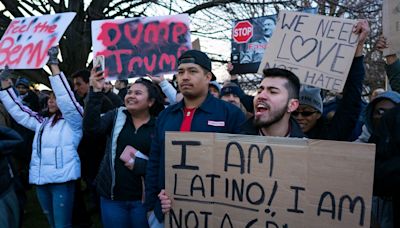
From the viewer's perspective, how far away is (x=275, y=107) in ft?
7.66

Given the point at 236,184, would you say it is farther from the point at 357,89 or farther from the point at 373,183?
the point at 357,89

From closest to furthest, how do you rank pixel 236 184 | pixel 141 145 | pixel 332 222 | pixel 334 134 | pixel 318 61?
pixel 332 222 < pixel 236 184 < pixel 334 134 < pixel 318 61 < pixel 141 145

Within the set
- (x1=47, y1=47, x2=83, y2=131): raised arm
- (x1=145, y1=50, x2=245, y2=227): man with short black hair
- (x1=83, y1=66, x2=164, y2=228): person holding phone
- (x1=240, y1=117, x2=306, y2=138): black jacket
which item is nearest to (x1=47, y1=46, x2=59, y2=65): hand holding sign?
(x1=47, y1=47, x2=83, y2=131): raised arm

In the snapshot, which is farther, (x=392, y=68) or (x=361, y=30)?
(x=392, y=68)

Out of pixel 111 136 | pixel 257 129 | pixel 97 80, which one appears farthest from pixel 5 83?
pixel 257 129

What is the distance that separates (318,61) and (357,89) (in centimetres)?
34

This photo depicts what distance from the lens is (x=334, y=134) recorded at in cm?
286

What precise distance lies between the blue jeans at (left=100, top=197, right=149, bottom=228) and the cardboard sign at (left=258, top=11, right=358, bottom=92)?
4.53 ft

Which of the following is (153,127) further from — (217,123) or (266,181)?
(266,181)

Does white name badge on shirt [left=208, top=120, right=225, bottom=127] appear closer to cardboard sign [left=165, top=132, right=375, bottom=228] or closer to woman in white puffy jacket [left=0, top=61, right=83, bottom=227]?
cardboard sign [left=165, top=132, right=375, bottom=228]

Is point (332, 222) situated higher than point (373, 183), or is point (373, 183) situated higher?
point (373, 183)

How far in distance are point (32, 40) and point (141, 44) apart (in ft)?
3.42

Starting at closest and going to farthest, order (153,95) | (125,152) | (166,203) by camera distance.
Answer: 1. (166,203)
2. (125,152)
3. (153,95)

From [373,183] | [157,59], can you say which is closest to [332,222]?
[373,183]
